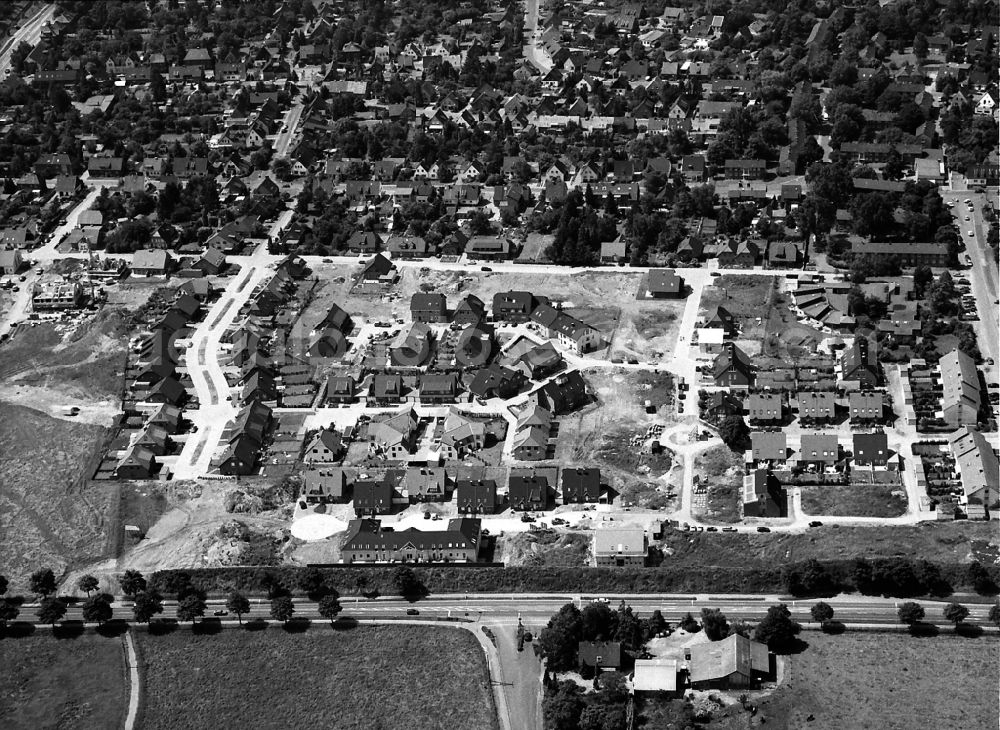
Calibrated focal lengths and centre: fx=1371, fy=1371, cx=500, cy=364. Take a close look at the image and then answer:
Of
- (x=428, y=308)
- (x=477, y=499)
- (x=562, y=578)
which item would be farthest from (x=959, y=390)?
(x=428, y=308)

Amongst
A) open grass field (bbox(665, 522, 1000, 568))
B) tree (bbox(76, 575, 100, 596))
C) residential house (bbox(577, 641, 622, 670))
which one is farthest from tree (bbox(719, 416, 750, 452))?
tree (bbox(76, 575, 100, 596))

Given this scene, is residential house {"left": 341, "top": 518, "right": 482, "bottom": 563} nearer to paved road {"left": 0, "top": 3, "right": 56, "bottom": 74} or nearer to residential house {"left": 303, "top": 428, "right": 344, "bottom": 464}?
residential house {"left": 303, "top": 428, "right": 344, "bottom": 464}

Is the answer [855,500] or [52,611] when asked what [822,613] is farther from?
[52,611]

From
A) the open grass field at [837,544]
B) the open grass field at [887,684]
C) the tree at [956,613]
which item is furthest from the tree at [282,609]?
the tree at [956,613]

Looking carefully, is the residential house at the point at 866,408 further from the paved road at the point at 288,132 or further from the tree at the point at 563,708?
the paved road at the point at 288,132

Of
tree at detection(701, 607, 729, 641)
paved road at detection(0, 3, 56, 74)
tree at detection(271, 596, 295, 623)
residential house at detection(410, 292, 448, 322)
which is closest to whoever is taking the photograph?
tree at detection(701, 607, 729, 641)

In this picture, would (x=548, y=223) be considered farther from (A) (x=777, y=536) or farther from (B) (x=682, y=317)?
(A) (x=777, y=536)
